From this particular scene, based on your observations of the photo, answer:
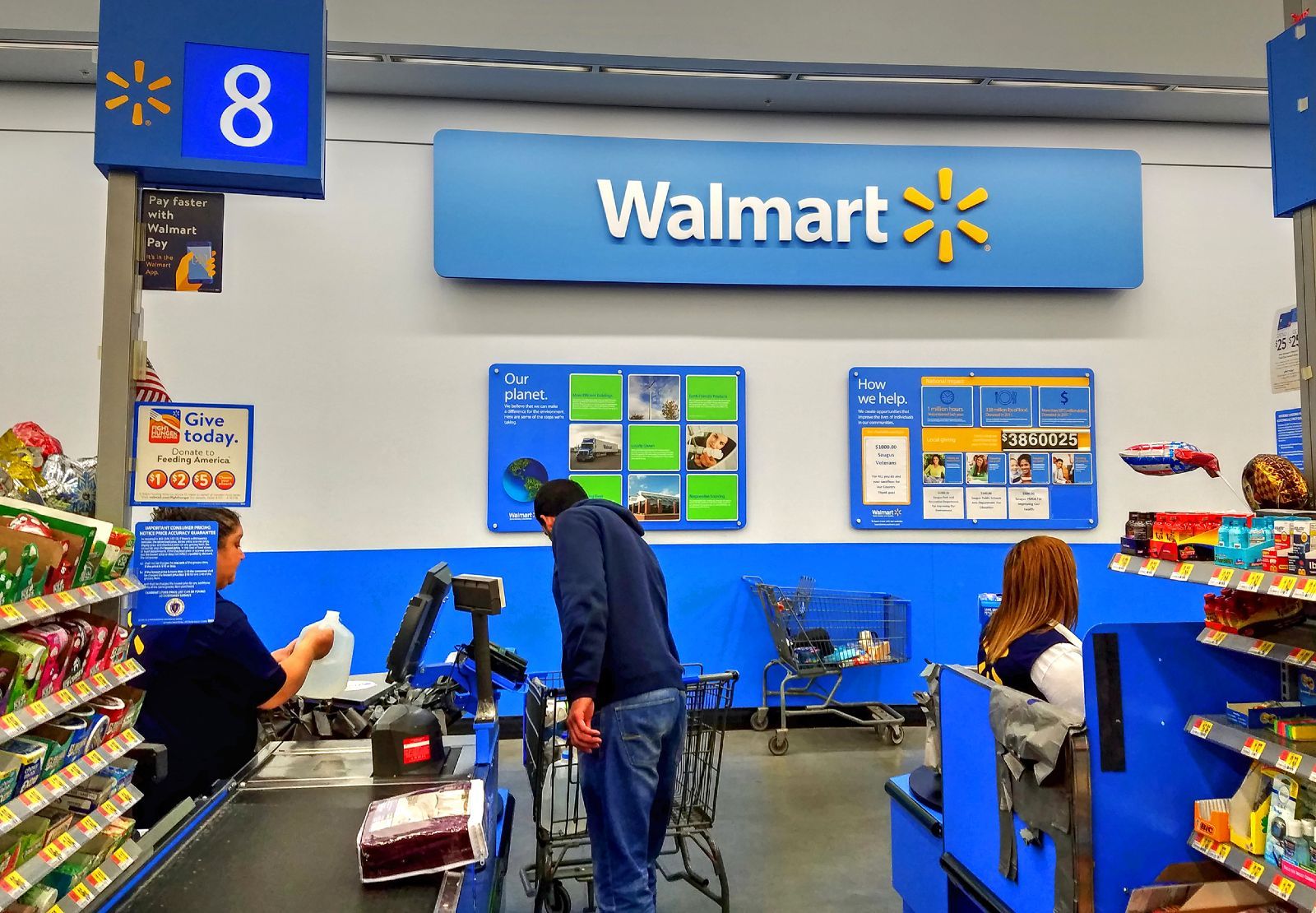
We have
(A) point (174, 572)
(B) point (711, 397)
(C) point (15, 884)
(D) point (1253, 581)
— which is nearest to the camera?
(C) point (15, 884)

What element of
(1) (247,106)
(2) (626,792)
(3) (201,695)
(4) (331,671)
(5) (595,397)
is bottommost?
(2) (626,792)

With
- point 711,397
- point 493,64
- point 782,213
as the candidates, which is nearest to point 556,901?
point 711,397

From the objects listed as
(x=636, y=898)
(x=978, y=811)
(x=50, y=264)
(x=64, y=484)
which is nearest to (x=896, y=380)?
(x=978, y=811)

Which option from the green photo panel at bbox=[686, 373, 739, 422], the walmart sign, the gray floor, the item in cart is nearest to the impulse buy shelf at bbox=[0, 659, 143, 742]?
the gray floor

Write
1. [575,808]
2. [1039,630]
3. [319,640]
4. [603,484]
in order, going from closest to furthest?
[1039,630] < [319,640] < [575,808] < [603,484]

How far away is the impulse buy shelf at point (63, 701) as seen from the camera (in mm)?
1365

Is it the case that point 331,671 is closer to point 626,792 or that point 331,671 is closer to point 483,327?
point 626,792

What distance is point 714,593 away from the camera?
5.34m

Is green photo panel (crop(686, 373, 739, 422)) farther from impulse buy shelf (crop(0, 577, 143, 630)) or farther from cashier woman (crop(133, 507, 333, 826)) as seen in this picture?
impulse buy shelf (crop(0, 577, 143, 630))

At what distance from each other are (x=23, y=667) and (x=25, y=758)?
0.17m

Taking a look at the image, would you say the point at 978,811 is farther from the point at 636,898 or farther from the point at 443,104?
the point at 443,104

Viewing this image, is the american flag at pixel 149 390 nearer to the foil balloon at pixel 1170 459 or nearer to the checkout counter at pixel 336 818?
the checkout counter at pixel 336 818

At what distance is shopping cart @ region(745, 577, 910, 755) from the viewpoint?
4961 millimetres

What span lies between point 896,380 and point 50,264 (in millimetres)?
5817
